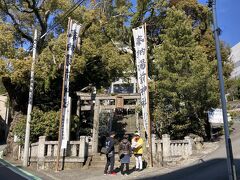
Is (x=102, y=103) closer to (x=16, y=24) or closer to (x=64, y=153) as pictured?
(x=64, y=153)

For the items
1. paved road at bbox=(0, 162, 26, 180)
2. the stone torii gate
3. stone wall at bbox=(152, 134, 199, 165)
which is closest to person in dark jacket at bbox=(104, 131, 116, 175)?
stone wall at bbox=(152, 134, 199, 165)

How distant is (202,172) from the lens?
12211mm

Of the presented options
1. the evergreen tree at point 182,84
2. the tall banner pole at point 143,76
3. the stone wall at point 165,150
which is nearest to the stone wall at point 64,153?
the tall banner pole at point 143,76

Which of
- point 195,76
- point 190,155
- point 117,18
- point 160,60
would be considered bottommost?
point 190,155

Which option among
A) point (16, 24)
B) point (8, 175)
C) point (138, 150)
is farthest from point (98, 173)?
point (16, 24)

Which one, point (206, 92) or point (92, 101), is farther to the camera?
point (92, 101)

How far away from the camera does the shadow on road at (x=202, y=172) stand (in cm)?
1130

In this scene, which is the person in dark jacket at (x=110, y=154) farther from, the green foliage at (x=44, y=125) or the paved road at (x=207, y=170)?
the green foliage at (x=44, y=125)

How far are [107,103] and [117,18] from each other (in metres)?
8.91

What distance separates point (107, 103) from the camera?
61.3 feet

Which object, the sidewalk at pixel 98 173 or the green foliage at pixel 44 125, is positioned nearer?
the sidewalk at pixel 98 173

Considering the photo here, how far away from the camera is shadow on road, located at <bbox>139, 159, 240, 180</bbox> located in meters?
11.3

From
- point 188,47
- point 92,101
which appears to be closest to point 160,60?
point 188,47

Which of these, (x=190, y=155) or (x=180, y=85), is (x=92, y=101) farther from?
(x=190, y=155)
